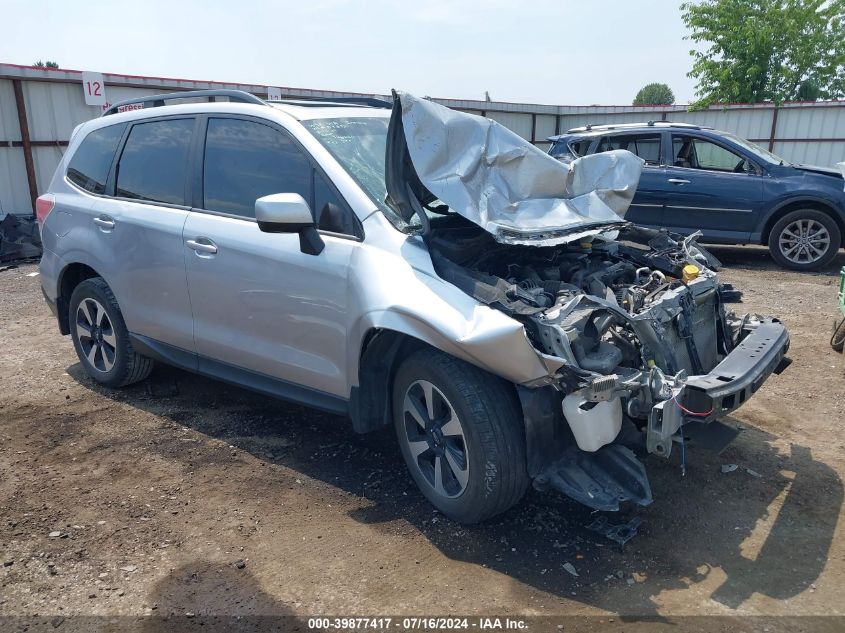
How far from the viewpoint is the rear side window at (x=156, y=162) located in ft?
14.5

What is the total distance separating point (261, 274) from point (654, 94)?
72.4 meters

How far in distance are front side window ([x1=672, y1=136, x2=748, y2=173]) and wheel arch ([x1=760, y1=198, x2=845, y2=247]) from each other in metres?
0.70

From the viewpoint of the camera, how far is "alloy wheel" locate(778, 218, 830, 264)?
919 centimetres

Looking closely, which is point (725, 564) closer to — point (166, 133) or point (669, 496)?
point (669, 496)

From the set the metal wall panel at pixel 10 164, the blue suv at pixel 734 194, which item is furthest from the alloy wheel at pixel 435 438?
the metal wall panel at pixel 10 164

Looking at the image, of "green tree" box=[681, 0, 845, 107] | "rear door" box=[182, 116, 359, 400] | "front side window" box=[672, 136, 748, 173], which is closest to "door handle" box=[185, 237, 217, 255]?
"rear door" box=[182, 116, 359, 400]

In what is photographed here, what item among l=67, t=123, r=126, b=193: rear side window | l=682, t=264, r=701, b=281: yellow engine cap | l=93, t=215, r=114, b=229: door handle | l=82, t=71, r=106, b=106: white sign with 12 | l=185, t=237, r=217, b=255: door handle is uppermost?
l=82, t=71, r=106, b=106: white sign with 12

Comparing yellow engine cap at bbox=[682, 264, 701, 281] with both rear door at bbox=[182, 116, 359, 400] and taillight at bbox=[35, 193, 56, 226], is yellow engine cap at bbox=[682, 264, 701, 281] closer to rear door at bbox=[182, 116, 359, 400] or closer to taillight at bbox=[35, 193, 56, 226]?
rear door at bbox=[182, 116, 359, 400]

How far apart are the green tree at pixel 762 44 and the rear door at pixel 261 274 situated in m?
23.9

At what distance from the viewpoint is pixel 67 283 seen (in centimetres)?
532

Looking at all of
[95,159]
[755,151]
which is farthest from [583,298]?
[755,151]

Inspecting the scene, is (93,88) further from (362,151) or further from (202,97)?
(362,151)

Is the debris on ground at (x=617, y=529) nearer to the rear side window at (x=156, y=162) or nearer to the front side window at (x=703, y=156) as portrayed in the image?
the rear side window at (x=156, y=162)

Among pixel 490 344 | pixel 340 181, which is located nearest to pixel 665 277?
pixel 490 344
